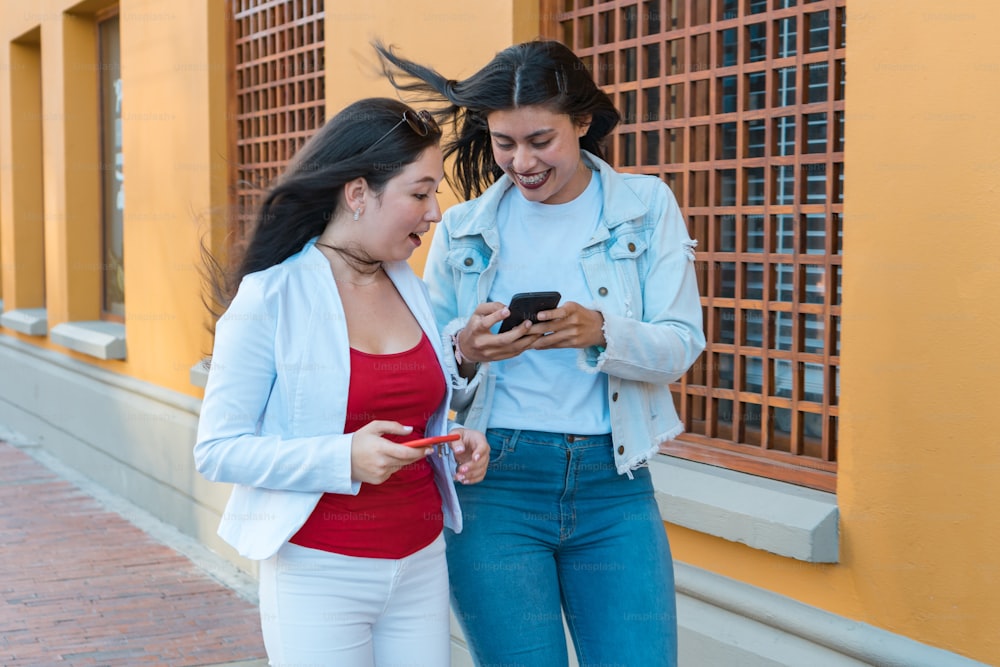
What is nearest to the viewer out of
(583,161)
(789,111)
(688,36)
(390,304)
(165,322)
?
(390,304)

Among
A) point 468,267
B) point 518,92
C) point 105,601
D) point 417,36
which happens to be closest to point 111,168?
point 105,601

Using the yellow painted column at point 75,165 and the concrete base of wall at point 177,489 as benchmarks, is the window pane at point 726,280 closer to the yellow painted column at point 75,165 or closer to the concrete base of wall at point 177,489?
the concrete base of wall at point 177,489

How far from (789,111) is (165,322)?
17.3 feet

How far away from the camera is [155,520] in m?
7.77

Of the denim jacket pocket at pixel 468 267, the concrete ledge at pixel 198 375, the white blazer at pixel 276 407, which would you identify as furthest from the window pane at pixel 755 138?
the concrete ledge at pixel 198 375

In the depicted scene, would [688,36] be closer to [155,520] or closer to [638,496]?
[638,496]

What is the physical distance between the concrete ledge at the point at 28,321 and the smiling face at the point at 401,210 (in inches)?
335

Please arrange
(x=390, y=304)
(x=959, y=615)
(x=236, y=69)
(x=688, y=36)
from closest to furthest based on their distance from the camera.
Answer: (x=390, y=304), (x=959, y=615), (x=688, y=36), (x=236, y=69)

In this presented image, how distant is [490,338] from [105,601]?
4.20 metres

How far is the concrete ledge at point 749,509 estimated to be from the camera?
3.32m

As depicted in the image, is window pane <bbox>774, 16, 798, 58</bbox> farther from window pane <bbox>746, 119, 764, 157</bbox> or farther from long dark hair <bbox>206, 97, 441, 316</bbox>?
long dark hair <bbox>206, 97, 441, 316</bbox>

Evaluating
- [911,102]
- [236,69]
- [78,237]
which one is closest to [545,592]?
[911,102]

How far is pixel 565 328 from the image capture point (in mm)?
2469

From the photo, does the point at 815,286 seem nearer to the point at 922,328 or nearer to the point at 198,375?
the point at 922,328
